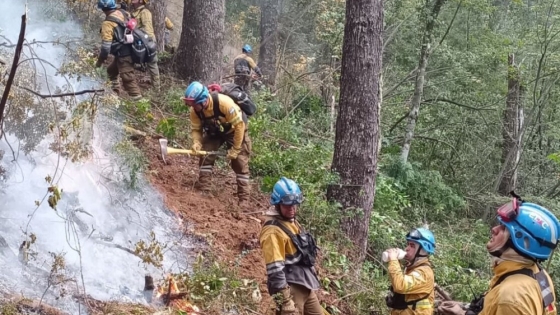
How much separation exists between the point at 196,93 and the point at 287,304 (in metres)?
3.17

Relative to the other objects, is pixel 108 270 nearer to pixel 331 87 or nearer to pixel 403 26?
pixel 331 87

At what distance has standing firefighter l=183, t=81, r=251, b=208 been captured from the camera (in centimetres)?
736

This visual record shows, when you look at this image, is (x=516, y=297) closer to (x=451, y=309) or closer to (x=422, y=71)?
(x=451, y=309)

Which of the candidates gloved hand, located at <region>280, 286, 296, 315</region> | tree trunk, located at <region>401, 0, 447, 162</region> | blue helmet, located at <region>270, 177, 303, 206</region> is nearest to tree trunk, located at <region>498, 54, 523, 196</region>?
tree trunk, located at <region>401, 0, 447, 162</region>

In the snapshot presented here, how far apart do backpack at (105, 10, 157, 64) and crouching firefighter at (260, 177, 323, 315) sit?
5.40m

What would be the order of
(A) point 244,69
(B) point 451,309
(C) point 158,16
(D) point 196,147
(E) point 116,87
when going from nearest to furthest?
(B) point 451,309 → (D) point 196,147 → (E) point 116,87 → (C) point 158,16 → (A) point 244,69

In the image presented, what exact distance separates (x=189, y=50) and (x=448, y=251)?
6154mm

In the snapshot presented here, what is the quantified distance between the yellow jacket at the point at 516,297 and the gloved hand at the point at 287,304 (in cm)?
214

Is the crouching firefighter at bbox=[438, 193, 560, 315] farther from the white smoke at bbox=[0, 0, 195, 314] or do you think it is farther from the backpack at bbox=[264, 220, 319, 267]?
the white smoke at bbox=[0, 0, 195, 314]

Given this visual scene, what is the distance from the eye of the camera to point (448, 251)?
32.5 ft

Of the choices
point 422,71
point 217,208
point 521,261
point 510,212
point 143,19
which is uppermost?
point 143,19

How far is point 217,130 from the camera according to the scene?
25.8ft

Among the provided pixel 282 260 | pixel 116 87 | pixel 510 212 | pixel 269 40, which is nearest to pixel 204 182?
pixel 116 87

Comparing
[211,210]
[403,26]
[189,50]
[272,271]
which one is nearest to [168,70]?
[189,50]
